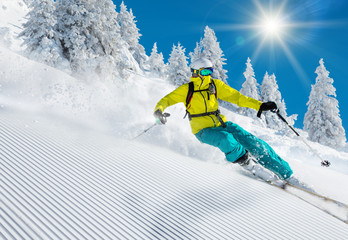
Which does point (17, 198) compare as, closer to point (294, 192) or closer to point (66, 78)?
point (294, 192)

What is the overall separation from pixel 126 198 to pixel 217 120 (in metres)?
2.76

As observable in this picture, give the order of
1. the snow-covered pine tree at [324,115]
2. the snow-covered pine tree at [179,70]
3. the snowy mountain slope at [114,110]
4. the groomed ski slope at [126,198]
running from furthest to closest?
the snow-covered pine tree at [179,70] < the snow-covered pine tree at [324,115] < the snowy mountain slope at [114,110] < the groomed ski slope at [126,198]

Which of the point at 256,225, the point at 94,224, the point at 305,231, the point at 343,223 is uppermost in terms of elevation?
the point at 343,223

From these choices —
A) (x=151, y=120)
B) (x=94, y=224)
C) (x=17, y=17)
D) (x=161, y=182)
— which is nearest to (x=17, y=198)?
(x=94, y=224)

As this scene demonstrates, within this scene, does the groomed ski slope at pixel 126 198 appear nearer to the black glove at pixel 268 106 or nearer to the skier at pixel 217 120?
the skier at pixel 217 120

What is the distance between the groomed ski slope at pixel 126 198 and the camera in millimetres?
2535

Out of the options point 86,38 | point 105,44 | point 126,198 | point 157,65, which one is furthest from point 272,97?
point 126,198

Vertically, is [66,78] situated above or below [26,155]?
above

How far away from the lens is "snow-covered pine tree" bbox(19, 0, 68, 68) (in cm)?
1712

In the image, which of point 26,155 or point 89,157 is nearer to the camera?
point 26,155

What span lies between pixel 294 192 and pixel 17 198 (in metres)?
4.13

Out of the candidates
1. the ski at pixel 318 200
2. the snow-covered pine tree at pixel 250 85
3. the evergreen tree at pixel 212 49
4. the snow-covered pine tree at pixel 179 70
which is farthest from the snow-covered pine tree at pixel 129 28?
the ski at pixel 318 200

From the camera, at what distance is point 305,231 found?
303cm

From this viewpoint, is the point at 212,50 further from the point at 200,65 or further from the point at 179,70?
the point at 200,65
